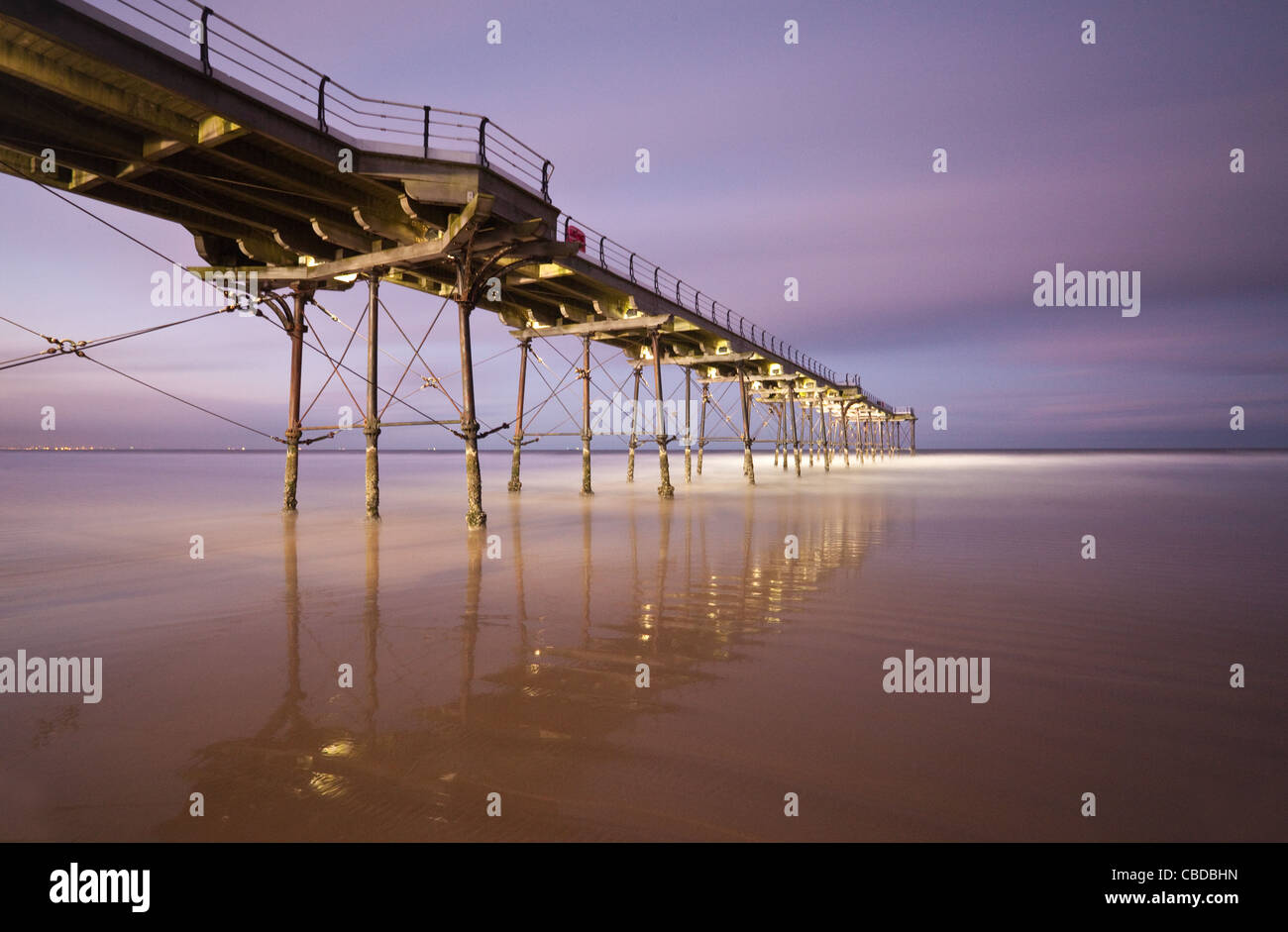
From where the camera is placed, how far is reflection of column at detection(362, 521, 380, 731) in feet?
14.8

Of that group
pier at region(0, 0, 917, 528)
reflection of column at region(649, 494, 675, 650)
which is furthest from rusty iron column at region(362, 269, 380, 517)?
reflection of column at region(649, 494, 675, 650)

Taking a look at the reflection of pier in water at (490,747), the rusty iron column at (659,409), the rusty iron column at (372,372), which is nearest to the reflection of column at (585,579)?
the reflection of pier in water at (490,747)

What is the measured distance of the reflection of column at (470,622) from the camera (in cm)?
474

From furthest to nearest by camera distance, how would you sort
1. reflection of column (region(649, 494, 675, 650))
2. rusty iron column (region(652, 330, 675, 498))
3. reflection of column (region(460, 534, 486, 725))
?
1. rusty iron column (region(652, 330, 675, 498))
2. reflection of column (region(649, 494, 675, 650))
3. reflection of column (region(460, 534, 486, 725))

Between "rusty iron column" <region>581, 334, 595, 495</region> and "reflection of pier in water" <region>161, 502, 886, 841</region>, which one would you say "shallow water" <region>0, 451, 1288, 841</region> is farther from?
"rusty iron column" <region>581, 334, 595, 495</region>

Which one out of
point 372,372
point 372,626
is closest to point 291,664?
point 372,626

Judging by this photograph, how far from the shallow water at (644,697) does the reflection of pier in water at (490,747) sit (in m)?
0.02

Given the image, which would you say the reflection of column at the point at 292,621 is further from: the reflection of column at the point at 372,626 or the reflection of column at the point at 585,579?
the reflection of column at the point at 585,579

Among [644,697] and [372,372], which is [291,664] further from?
[372,372]

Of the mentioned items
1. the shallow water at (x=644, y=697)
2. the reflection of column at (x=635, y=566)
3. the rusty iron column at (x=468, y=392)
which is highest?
the rusty iron column at (x=468, y=392)

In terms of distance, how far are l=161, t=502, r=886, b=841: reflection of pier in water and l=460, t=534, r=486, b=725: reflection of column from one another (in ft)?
0.08

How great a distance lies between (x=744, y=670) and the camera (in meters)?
5.18
